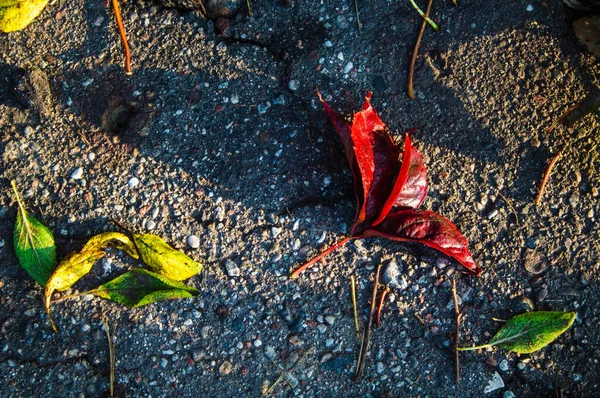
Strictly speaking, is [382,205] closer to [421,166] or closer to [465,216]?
[421,166]

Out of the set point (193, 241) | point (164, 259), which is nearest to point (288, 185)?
point (193, 241)

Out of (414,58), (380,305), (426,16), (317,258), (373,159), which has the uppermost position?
(426,16)

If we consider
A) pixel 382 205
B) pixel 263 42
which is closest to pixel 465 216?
pixel 382 205

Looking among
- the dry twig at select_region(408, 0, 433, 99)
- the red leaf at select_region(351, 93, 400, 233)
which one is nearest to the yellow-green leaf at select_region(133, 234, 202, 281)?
the red leaf at select_region(351, 93, 400, 233)

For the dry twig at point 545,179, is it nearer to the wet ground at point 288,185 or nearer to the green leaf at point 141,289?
the wet ground at point 288,185

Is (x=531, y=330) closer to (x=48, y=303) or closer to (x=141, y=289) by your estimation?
(x=141, y=289)

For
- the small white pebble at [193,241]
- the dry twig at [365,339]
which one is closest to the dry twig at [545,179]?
the dry twig at [365,339]
